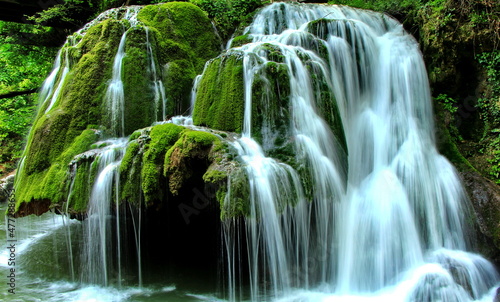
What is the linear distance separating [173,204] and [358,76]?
5.02 metres

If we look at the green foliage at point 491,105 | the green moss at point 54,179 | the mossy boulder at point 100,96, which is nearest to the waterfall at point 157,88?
the mossy boulder at point 100,96

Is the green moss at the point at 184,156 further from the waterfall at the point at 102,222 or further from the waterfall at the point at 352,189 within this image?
the waterfall at the point at 102,222

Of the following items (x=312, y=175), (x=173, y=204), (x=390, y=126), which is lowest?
(x=173, y=204)

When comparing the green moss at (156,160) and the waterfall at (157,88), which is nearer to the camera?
the green moss at (156,160)

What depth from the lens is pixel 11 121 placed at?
1371cm

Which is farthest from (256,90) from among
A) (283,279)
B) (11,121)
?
(11,121)

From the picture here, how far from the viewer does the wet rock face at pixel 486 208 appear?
5.87 m

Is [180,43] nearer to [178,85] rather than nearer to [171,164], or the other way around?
[178,85]

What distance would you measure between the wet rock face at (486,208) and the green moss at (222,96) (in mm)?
4559

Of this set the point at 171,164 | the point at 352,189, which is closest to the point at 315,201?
the point at 352,189

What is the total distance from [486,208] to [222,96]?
5178 mm

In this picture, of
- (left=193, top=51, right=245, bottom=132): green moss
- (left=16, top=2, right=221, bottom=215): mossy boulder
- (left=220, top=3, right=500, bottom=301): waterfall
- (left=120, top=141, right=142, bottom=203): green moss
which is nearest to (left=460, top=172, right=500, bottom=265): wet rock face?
(left=220, top=3, right=500, bottom=301): waterfall

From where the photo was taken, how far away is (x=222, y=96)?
616 centimetres

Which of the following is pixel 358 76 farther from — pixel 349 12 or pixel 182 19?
pixel 182 19
